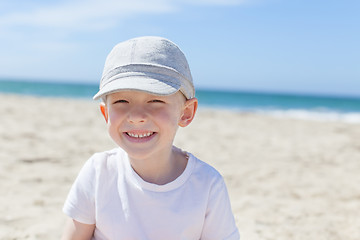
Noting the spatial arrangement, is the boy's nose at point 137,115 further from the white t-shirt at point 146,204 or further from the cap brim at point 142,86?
the white t-shirt at point 146,204

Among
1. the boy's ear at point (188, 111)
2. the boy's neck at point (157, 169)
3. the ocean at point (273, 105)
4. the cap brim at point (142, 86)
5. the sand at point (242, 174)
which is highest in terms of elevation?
the cap brim at point (142, 86)

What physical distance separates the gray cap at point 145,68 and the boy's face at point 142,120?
0.06 metres

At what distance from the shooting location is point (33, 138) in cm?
478

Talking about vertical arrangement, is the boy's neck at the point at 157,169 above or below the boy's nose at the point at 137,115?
below

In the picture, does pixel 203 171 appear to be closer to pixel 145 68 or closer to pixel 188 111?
pixel 188 111

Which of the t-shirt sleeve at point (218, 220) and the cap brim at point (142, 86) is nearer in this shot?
the cap brim at point (142, 86)

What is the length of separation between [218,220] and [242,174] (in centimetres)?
227

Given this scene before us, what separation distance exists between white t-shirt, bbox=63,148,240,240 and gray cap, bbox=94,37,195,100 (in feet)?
1.27

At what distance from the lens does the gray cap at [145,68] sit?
1413 millimetres

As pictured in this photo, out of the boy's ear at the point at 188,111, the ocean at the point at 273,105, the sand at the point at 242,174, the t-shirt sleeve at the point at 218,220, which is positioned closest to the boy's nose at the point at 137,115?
the boy's ear at the point at 188,111

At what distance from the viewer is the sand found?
2506mm

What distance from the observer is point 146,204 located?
1598mm

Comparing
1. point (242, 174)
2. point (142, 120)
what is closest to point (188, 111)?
point (142, 120)

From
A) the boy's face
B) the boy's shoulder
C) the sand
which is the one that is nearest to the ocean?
the sand
